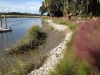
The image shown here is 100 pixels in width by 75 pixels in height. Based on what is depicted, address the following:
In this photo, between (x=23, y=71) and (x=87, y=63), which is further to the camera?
(x=23, y=71)

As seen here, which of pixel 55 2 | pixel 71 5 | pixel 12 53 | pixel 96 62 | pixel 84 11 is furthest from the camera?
pixel 55 2

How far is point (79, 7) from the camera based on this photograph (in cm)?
4656

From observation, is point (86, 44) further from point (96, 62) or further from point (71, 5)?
point (71, 5)

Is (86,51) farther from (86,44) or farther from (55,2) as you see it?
(55,2)

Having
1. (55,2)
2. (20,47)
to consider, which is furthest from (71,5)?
(20,47)

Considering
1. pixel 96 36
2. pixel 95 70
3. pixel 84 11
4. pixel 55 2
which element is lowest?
pixel 95 70

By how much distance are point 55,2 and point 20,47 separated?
187ft

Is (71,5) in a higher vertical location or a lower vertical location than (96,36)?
higher

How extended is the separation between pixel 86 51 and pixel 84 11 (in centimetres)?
4029

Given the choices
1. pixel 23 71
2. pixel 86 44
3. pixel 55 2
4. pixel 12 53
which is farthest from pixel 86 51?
pixel 55 2

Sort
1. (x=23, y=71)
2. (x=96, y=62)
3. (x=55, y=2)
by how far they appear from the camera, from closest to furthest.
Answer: (x=96, y=62) < (x=23, y=71) < (x=55, y=2)

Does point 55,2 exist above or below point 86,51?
above

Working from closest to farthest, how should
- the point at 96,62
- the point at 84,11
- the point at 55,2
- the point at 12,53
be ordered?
the point at 96,62, the point at 12,53, the point at 84,11, the point at 55,2

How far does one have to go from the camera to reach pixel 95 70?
4.84 m
